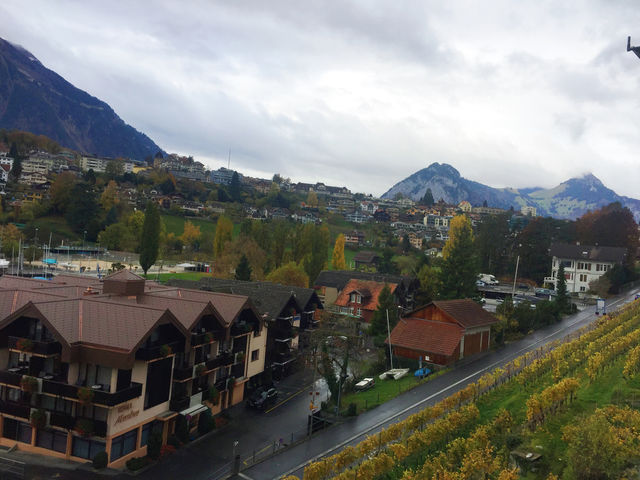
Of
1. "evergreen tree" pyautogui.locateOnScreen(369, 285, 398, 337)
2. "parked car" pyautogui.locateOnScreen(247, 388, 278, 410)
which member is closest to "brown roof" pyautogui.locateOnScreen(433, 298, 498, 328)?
"evergreen tree" pyautogui.locateOnScreen(369, 285, 398, 337)

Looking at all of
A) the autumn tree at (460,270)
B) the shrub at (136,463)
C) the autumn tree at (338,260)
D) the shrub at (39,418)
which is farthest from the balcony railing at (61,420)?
the autumn tree at (338,260)

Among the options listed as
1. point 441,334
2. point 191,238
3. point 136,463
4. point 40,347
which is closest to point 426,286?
point 441,334

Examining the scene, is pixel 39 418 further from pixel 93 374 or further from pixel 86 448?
pixel 93 374

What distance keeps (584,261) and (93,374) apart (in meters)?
79.4

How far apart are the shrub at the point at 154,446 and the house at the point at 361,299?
1483 inches

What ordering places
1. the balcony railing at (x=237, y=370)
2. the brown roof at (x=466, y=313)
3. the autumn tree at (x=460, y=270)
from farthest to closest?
the autumn tree at (x=460, y=270), the brown roof at (x=466, y=313), the balcony railing at (x=237, y=370)

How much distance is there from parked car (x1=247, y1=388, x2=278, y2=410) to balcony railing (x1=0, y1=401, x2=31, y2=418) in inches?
578

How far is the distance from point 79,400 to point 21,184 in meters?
150

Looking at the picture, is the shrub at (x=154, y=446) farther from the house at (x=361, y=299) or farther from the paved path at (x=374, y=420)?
the house at (x=361, y=299)

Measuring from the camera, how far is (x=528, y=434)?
20719 mm

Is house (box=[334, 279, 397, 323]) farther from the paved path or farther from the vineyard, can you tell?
the vineyard

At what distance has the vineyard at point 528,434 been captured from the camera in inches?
621

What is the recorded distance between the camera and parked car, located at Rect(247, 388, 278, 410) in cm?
3672

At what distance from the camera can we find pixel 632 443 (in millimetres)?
16531
